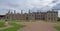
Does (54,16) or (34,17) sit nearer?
(54,16)

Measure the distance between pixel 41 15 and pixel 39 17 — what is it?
5.80 feet

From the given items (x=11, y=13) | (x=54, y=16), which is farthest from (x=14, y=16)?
(x=54, y=16)

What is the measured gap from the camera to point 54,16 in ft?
319

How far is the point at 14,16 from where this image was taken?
342 feet

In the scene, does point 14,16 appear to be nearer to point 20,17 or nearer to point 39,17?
point 20,17

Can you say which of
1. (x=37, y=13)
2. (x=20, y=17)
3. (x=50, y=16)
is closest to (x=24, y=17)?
(x=20, y=17)

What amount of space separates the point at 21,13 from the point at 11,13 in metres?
6.14

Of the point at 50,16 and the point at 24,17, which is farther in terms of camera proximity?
the point at 24,17

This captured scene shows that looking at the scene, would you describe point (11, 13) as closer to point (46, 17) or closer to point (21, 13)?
point (21, 13)

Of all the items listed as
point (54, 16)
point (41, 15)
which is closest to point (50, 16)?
point (54, 16)

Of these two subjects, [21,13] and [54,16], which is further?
[21,13]

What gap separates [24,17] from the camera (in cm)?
10375

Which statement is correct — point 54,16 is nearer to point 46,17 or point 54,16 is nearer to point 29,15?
point 46,17

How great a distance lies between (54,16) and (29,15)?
1532cm
